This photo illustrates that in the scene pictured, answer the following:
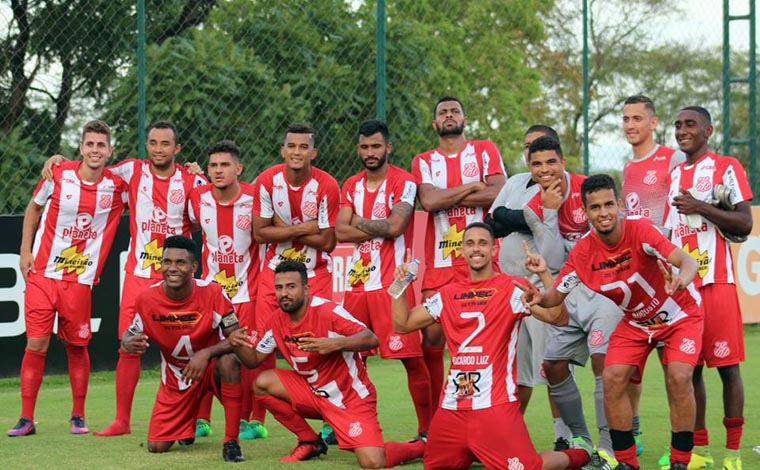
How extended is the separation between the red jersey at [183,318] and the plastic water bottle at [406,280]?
135cm

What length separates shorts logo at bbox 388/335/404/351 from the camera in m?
8.34

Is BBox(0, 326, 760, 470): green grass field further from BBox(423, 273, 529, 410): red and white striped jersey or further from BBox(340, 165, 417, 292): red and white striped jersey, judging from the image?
BBox(340, 165, 417, 292): red and white striped jersey

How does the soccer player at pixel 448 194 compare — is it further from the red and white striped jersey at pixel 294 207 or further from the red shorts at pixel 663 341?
the red shorts at pixel 663 341

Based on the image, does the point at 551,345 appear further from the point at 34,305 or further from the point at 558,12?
the point at 558,12

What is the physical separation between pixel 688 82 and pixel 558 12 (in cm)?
563

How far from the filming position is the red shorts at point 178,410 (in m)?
8.21

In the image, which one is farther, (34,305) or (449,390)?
(34,305)

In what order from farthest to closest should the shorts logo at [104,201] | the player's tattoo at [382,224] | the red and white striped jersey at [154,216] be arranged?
the shorts logo at [104,201] → the red and white striped jersey at [154,216] → the player's tattoo at [382,224]

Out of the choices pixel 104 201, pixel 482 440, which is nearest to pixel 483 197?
pixel 482 440

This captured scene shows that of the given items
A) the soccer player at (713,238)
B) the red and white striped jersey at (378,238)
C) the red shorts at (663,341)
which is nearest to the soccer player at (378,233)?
the red and white striped jersey at (378,238)

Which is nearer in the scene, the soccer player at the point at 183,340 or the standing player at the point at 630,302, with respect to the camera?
the standing player at the point at 630,302

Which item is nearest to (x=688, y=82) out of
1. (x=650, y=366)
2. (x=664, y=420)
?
(x=650, y=366)

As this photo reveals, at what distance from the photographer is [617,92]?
3353 cm

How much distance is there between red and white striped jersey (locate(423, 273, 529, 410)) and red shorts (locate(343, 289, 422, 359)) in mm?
876
